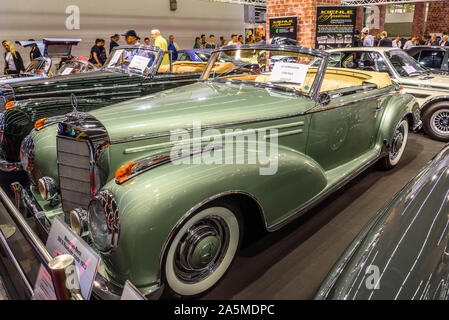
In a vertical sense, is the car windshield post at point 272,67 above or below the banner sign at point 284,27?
below

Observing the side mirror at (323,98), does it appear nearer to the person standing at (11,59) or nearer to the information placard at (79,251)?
the information placard at (79,251)

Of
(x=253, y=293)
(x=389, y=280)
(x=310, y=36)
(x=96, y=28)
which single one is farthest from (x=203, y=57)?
(x=389, y=280)

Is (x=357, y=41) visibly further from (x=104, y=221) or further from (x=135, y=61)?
(x=104, y=221)

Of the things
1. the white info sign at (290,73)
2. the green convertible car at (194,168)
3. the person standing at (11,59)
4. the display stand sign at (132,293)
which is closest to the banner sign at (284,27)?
the green convertible car at (194,168)

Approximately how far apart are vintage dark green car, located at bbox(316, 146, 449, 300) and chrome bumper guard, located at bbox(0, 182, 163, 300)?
959 millimetres

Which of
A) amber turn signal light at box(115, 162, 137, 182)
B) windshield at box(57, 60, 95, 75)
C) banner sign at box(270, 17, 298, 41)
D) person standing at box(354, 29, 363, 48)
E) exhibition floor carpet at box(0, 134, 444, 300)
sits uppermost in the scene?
banner sign at box(270, 17, 298, 41)

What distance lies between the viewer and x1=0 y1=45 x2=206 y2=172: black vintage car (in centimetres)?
347

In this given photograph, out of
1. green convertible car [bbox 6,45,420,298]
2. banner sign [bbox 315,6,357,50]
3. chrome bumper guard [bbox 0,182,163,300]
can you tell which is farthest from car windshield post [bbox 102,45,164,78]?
banner sign [bbox 315,6,357,50]

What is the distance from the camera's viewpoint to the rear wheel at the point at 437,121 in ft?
17.4

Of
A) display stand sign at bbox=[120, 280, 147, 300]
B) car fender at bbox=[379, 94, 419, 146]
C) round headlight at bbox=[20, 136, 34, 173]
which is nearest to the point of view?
display stand sign at bbox=[120, 280, 147, 300]

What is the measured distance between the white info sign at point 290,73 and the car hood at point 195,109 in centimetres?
15

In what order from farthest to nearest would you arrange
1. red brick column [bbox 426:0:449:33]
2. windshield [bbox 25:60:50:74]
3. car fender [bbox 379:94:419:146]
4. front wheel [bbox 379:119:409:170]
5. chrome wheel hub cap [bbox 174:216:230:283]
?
red brick column [bbox 426:0:449:33]
windshield [bbox 25:60:50:74]
front wheel [bbox 379:119:409:170]
car fender [bbox 379:94:419:146]
chrome wheel hub cap [bbox 174:216:230:283]

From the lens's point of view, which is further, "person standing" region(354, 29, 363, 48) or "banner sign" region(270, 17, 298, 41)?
"person standing" region(354, 29, 363, 48)

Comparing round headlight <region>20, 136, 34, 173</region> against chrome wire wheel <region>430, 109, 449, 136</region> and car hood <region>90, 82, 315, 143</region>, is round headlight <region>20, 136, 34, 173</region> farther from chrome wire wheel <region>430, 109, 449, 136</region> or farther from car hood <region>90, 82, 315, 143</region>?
chrome wire wheel <region>430, 109, 449, 136</region>
